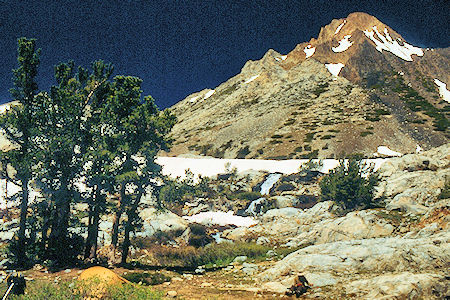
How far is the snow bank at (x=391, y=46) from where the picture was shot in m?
148

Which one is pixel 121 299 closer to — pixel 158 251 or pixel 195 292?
pixel 195 292

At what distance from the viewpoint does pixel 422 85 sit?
4500 inches

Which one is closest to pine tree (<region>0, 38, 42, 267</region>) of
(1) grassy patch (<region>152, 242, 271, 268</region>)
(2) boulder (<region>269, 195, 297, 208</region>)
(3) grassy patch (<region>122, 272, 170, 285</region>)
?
(3) grassy patch (<region>122, 272, 170, 285</region>)

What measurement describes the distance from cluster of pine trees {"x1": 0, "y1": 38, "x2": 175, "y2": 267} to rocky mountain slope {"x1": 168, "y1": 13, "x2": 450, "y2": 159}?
4264cm

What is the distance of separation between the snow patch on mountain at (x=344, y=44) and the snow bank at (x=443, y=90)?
1675 inches

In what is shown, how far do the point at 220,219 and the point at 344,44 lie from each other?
151783 millimetres

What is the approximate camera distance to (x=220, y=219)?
27438mm

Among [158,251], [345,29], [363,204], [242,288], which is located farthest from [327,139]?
[345,29]

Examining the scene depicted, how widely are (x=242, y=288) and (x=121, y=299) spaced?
15.0ft

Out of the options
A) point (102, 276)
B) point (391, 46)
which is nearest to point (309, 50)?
point (391, 46)

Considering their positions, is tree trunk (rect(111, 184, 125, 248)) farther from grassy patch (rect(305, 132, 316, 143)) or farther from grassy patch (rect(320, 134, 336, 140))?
grassy patch (rect(320, 134, 336, 140))

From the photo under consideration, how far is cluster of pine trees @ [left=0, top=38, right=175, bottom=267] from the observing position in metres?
14.2

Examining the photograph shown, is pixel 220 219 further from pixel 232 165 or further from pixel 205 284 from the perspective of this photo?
pixel 205 284

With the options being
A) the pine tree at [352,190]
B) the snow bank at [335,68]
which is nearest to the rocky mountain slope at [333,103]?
the snow bank at [335,68]
